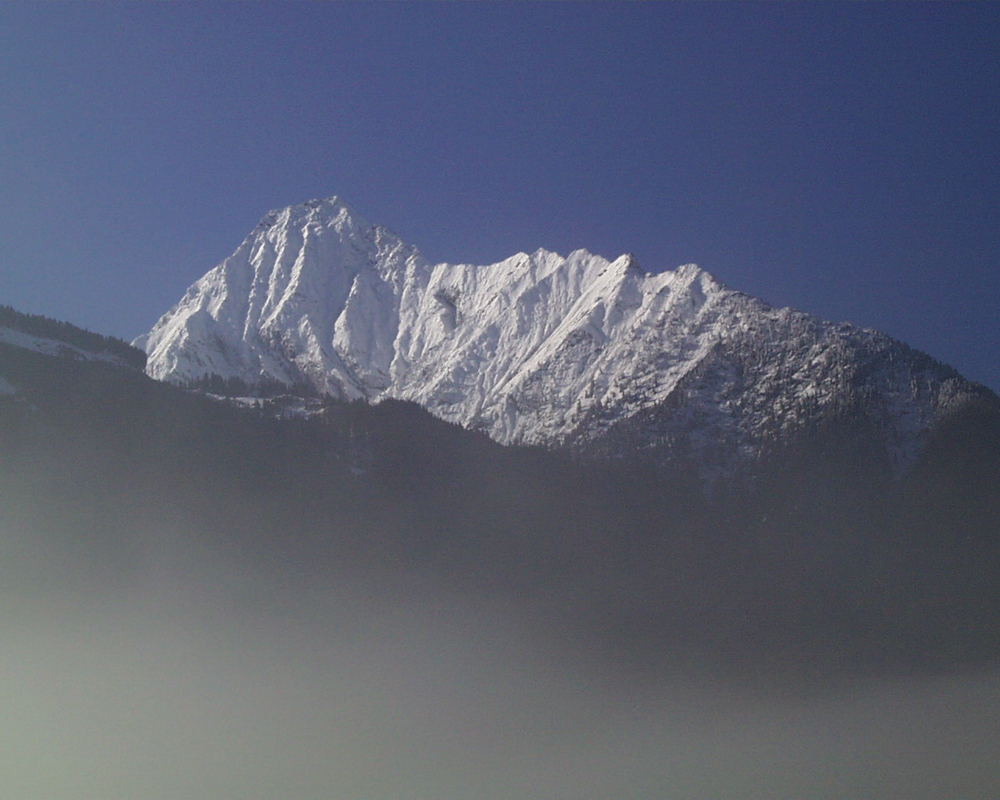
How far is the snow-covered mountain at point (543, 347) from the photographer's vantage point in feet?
290

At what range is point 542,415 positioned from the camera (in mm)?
98688

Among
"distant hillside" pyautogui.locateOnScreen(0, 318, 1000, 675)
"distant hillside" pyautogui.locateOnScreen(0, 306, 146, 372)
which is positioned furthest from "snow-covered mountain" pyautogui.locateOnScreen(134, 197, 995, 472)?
"distant hillside" pyautogui.locateOnScreen(0, 306, 146, 372)

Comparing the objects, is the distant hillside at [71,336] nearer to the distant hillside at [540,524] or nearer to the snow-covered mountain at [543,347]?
the distant hillside at [540,524]

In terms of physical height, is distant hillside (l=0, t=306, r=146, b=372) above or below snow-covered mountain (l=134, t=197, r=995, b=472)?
below

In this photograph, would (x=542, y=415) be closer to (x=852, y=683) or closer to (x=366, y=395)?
(x=366, y=395)

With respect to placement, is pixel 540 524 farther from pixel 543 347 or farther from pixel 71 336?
pixel 543 347

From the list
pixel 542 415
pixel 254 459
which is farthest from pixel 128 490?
pixel 542 415

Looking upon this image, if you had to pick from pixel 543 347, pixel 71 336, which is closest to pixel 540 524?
pixel 71 336

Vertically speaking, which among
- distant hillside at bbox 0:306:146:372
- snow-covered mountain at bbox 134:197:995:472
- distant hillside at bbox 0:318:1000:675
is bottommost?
distant hillside at bbox 0:318:1000:675

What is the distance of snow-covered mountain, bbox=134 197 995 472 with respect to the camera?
88.5 m

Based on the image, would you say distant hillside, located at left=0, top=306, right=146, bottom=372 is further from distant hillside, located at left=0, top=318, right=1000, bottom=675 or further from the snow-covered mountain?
the snow-covered mountain

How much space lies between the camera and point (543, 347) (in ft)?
377

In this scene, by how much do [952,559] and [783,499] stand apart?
42.4 feet

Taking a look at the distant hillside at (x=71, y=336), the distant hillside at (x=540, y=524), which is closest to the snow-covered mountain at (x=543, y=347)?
the distant hillside at (x=540, y=524)
